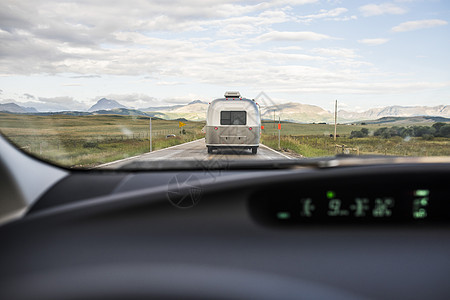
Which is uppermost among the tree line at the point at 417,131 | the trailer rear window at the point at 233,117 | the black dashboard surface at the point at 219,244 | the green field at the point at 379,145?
the trailer rear window at the point at 233,117

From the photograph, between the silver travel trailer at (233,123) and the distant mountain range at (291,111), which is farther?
the silver travel trailer at (233,123)

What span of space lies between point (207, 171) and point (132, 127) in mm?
787

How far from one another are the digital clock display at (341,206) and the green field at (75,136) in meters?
1.11

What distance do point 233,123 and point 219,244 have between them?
1614 millimetres

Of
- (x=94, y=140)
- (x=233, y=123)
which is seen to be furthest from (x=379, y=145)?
(x=94, y=140)

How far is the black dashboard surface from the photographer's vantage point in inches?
76.2

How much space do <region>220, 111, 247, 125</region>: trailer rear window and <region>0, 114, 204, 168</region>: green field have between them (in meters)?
0.82

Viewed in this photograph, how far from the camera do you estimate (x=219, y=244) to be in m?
2.02

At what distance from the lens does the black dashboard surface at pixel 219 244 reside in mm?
1937

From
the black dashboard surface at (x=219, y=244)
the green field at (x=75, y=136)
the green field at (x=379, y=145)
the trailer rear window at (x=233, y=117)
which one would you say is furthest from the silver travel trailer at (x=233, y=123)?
the black dashboard surface at (x=219, y=244)

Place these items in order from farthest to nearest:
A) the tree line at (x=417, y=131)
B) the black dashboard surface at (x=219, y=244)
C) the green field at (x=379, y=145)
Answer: the tree line at (x=417, y=131) → the green field at (x=379, y=145) → the black dashboard surface at (x=219, y=244)

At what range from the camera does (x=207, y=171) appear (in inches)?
88.4

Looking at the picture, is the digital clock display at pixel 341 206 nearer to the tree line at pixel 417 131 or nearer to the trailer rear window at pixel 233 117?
the tree line at pixel 417 131

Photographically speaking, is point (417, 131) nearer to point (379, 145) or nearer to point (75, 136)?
point (379, 145)
